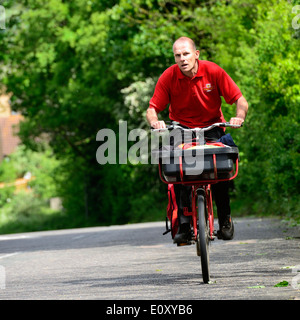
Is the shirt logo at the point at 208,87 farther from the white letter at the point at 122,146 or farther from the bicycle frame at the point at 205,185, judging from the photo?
the white letter at the point at 122,146

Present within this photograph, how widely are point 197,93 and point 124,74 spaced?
26682mm

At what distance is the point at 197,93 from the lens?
7703mm

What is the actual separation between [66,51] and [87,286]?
35.3m

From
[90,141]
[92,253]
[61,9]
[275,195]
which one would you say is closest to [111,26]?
[61,9]

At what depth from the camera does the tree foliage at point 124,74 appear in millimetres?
17797

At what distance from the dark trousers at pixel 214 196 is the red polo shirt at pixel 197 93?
0.17m

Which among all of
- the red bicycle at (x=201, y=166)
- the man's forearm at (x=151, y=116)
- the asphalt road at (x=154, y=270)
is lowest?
the asphalt road at (x=154, y=270)

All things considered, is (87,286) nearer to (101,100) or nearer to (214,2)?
(214,2)

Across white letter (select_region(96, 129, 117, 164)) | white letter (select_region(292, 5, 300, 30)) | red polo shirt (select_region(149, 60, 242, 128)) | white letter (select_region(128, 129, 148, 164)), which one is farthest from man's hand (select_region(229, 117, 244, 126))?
white letter (select_region(96, 129, 117, 164))

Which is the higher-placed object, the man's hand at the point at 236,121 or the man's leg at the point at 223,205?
the man's hand at the point at 236,121

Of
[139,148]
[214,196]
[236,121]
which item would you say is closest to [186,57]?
[236,121]

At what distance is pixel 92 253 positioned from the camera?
1244 centimetres

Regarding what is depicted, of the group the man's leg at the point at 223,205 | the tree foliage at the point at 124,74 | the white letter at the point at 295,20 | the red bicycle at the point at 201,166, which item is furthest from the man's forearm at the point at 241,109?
the white letter at the point at 295,20

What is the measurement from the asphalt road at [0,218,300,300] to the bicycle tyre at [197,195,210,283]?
136mm
